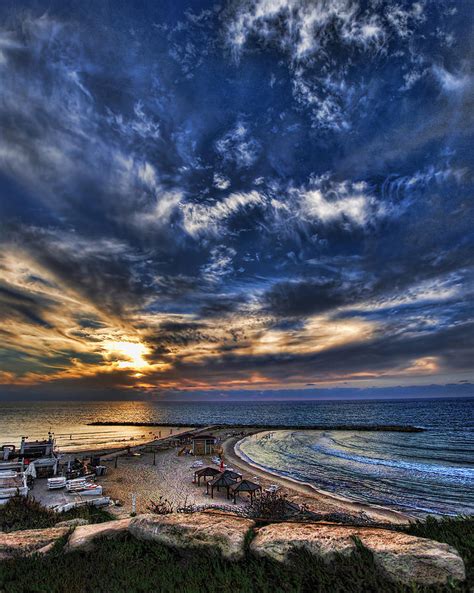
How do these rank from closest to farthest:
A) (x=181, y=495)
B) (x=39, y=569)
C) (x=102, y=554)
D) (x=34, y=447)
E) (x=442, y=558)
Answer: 1. (x=442, y=558)
2. (x=39, y=569)
3. (x=102, y=554)
4. (x=181, y=495)
5. (x=34, y=447)

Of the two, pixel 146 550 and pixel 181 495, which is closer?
pixel 146 550

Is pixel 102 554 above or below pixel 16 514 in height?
above

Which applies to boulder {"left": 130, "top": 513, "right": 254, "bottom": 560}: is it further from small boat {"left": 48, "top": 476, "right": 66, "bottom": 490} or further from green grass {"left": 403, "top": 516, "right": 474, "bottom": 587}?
small boat {"left": 48, "top": 476, "right": 66, "bottom": 490}

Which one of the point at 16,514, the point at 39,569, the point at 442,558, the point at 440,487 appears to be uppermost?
the point at 442,558

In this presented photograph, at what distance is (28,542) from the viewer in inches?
318

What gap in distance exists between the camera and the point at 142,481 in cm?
3259

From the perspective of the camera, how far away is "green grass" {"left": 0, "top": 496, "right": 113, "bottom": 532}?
43.9 feet

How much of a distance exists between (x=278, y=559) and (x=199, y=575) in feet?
4.59

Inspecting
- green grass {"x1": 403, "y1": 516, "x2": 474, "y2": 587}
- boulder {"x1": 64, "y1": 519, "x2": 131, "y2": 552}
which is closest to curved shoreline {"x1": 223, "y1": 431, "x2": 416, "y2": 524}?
green grass {"x1": 403, "y1": 516, "x2": 474, "y2": 587}

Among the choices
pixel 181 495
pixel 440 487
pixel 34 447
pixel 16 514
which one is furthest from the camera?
pixel 34 447

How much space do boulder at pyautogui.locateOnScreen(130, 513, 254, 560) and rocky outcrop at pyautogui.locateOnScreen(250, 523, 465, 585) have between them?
0.44 metres

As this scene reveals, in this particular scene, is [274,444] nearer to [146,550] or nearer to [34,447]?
[34,447]

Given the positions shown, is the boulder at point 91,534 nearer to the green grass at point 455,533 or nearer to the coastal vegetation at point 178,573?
the coastal vegetation at point 178,573

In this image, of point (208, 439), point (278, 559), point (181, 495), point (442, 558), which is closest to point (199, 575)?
point (278, 559)
